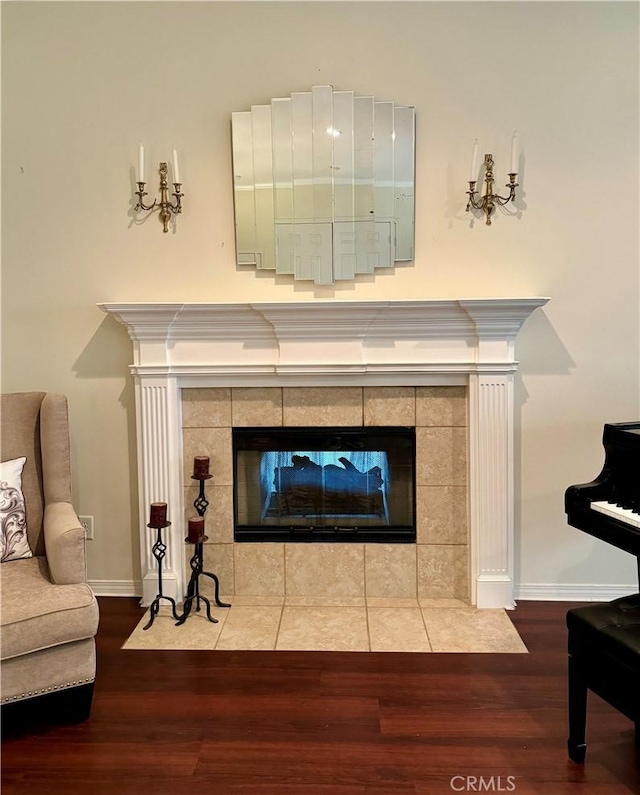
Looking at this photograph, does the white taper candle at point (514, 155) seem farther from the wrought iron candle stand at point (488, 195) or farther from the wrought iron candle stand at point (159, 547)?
the wrought iron candle stand at point (159, 547)

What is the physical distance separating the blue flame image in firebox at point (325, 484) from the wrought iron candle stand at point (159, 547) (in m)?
0.51

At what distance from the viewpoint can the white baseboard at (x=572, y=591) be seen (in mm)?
2969

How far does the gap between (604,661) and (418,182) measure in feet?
6.78

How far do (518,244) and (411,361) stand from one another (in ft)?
2.37

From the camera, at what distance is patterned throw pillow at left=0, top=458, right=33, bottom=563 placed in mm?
2477

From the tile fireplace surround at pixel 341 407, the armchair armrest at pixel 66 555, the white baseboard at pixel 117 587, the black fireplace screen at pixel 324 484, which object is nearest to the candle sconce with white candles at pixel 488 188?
the tile fireplace surround at pixel 341 407

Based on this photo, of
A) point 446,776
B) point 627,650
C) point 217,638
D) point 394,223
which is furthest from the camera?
point 394,223

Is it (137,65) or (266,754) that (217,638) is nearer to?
(266,754)

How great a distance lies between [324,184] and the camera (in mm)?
2828

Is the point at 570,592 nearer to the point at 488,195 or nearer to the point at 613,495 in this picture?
the point at 613,495

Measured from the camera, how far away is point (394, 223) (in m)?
2.84

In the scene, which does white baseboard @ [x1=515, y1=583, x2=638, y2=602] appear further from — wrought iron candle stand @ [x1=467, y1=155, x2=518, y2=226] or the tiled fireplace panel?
wrought iron candle stand @ [x1=467, y1=155, x2=518, y2=226]

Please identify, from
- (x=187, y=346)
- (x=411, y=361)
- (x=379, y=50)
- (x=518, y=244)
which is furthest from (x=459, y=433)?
(x=379, y=50)

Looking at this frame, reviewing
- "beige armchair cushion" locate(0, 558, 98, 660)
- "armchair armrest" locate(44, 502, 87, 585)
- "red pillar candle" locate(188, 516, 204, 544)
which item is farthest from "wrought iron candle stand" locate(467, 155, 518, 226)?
"beige armchair cushion" locate(0, 558, 98, 660)
